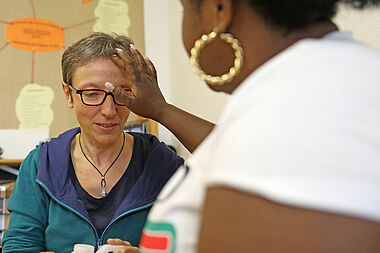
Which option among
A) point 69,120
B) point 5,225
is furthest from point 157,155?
point 69,120

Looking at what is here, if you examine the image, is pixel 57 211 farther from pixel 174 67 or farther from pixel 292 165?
pixel 174 67

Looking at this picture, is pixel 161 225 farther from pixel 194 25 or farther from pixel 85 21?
pixel 85 21

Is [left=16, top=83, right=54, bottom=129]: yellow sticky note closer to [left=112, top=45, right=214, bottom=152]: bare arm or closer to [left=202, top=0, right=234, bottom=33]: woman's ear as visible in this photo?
[left=112, top=45, right=214, bottom=152]: bare arm

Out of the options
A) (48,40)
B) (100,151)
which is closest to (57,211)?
(100,151)

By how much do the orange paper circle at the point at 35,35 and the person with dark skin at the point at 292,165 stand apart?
2477 mm

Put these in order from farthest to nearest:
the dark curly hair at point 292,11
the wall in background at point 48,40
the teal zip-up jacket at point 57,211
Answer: the wall in background at point 48,40
the teal zip-up jacket at point 57,211
the dark curly hair at point 292,11

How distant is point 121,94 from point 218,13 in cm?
74

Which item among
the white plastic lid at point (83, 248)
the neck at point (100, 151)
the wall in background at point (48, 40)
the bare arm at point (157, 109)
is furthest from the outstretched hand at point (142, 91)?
the wall in background at point (48, 40)

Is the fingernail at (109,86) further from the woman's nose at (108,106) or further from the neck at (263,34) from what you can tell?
the neck at (263,34)

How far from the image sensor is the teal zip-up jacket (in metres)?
1.37

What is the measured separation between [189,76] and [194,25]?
181cm

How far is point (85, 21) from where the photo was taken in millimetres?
2920

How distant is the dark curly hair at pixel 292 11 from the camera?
0.58 metres

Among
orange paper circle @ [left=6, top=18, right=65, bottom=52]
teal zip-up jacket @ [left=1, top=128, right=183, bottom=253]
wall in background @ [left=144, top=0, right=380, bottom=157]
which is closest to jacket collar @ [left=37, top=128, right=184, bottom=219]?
teal zip-up jacket @ [left=1, top=128, right=183, bottom=253]
